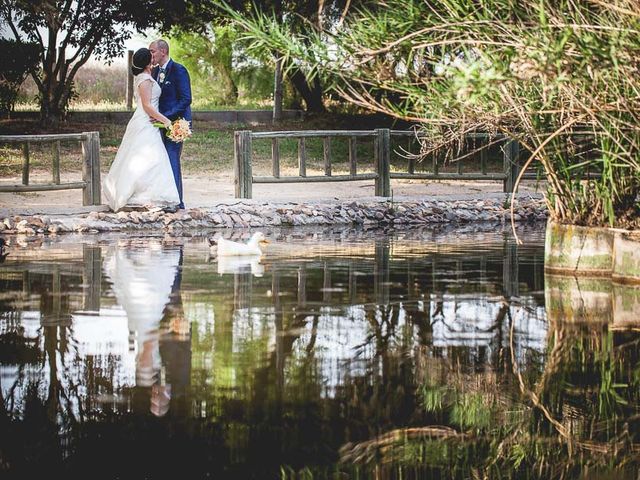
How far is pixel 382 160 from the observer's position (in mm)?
20312

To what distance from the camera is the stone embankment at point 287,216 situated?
16.6 metres

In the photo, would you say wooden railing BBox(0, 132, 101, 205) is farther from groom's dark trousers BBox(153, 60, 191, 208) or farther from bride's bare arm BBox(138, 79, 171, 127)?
bride's bare arm BBox(138, 79, 171, 127)

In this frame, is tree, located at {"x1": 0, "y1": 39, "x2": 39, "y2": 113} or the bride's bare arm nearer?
the bride's bare arm

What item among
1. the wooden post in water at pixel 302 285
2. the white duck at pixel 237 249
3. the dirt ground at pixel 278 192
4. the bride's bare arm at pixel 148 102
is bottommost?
the wooden post in water at pixel 302 285

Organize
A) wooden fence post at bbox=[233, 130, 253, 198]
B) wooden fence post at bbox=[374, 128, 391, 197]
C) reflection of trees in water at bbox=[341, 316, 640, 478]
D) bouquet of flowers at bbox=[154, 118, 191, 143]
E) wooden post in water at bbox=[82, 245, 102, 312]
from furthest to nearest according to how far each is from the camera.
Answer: wooden fence post at bbox=[374, 128, 391, 197]
wooden fence post at bbox=[233, 130, 253, 198]
bouquet of flowers at bbox=[154, 118, 191, 143]
wooden post in water at bbox=[82, 245, 102, 312]
reflection of trees in water at bbox=[341, 316, 640, 478]

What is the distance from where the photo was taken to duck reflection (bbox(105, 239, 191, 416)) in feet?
23.1

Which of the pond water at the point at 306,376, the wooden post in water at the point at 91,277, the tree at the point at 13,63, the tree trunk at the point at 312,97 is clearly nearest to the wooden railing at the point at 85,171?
the wooden post in water at the point at 91,277

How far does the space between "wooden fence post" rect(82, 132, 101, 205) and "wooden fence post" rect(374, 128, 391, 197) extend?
15.0ft

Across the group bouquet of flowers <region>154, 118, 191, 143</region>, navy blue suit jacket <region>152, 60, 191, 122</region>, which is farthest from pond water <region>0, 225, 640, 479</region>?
navy blue suit jacket <region>152, 60, 191, 122</region>

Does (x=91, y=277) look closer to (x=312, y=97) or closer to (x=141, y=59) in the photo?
(x=141, y=59)

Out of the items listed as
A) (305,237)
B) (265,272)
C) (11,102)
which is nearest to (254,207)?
(305,237)

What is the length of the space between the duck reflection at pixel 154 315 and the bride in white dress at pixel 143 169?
8.33 feet

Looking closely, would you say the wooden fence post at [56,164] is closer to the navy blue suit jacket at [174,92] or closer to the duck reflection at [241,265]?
the navy blue suit jacket at [174,92]

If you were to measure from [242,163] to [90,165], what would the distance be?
93.9 inches
